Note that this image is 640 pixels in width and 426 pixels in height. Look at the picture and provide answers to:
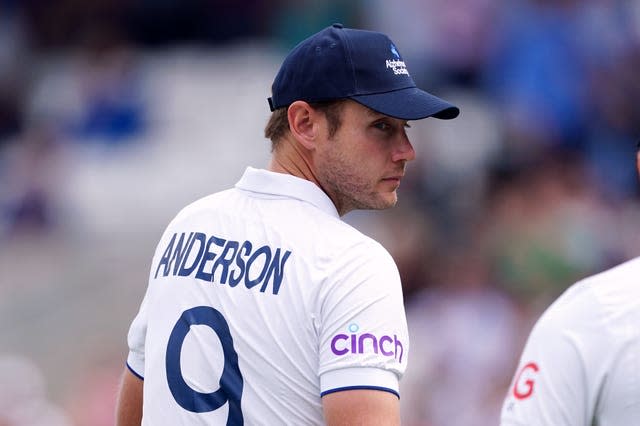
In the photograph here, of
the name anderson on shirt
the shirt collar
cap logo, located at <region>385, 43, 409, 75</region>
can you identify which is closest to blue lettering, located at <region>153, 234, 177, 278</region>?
the name anderson on shirt

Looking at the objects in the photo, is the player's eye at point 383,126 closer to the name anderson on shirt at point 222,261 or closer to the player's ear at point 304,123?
the player's ear at point 304,123

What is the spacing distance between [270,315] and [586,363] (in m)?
0.72

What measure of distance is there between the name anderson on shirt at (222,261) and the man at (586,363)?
2.12 feet

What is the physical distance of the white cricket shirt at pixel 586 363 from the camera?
3.02 metres

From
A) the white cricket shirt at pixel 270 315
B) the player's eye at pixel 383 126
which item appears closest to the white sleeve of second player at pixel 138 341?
the white cricket shirt at pixel 270 315

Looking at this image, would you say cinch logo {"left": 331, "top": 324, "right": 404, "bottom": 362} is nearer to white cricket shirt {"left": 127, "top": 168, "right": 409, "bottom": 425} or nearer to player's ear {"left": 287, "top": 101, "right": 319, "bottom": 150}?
white cricket shirt {"left": 127, "top": 168, "right": 409, "bottom": 425}

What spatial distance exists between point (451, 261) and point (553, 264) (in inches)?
23.5

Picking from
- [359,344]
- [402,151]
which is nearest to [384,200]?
[402,151]

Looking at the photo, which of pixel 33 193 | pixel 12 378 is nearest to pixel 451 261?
pixel 12 378

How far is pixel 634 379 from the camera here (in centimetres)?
301

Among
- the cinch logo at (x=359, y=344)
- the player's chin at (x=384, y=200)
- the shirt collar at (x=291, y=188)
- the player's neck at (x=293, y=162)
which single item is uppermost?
the player's neck at (x=293, y=162)

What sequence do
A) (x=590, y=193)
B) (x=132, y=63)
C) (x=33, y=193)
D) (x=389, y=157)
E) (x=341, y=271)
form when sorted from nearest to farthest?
(x=341, y=271), (x=389, y=157), (x=590, y=193), (x=33, y=193), (x=132, y=63)

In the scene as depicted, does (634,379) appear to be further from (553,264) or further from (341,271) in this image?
(553,264)

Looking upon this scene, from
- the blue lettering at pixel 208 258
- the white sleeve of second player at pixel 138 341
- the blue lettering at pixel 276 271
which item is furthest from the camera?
the white sleeve of second player at pixel 138 341
